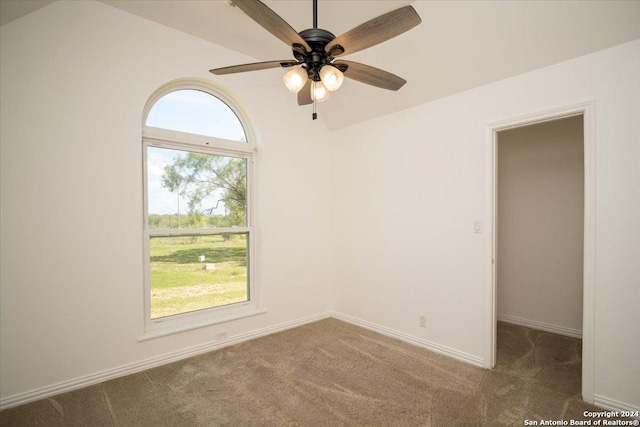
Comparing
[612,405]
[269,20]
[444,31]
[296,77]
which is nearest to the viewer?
[269,20]

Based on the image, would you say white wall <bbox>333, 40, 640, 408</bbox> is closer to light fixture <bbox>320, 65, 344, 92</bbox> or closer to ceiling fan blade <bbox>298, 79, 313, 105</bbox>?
→ ceiling fan blade <bbox>298, 79, 313, 105</bbox>

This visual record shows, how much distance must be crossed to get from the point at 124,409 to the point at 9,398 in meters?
0.81

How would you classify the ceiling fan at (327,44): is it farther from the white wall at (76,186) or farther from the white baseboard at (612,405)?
the white baseboard at (612,405)

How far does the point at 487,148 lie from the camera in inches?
108

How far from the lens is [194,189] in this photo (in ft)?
10.4

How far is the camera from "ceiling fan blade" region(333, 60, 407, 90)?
5.99ft

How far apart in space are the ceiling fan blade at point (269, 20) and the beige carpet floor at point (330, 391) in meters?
2.35

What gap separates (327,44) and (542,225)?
11.9 feet

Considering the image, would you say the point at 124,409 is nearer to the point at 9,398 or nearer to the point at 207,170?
the point at 9,398

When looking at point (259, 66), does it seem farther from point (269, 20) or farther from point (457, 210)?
point (457, 210)

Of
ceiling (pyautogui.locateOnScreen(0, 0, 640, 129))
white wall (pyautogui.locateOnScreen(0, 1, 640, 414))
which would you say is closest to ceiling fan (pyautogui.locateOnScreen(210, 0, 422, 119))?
ceiling (pyautogui.locateOnScreen(0, 0, 640, 129))

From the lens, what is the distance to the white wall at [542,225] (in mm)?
3531

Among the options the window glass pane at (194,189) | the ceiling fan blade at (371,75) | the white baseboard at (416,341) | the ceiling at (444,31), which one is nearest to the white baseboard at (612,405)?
the white baseboard at (416,341)

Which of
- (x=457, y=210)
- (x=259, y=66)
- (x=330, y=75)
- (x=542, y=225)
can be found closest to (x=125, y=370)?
(x=259, y=66)
